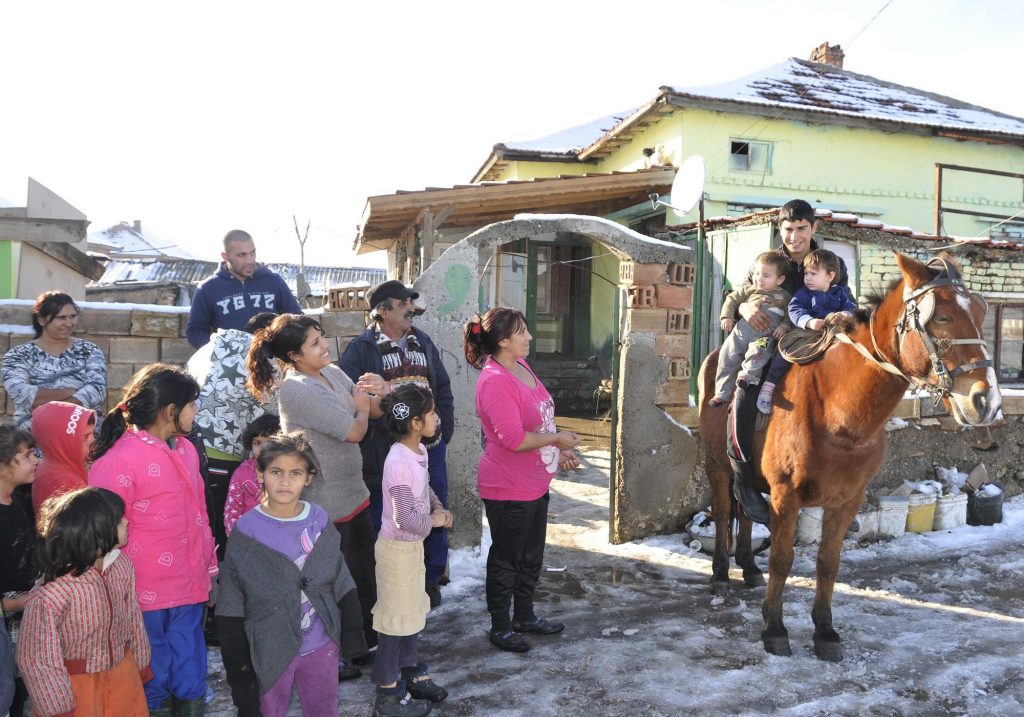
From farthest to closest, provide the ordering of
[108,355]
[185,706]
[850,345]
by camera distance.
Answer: [108,355]
[850,345]
[185,706]

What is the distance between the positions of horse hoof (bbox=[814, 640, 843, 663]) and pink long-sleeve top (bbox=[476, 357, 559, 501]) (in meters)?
1.75

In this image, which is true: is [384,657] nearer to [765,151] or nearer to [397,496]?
[397,496]

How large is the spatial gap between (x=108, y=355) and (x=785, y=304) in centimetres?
482

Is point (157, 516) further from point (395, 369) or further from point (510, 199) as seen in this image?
point (510, 199)

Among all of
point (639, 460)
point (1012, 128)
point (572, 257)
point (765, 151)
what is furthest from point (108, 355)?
point (1012, 128)

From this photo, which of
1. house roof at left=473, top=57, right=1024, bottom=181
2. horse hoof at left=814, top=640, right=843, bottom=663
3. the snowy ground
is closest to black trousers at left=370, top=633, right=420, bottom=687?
the snowy ground

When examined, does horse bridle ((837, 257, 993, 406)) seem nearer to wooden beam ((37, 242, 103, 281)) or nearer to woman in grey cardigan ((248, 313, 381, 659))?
woman in grey cardigan ((248, 313, 381, 659))

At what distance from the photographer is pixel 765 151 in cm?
1337

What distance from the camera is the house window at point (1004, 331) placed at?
10.9 m

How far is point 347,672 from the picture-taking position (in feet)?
12.6

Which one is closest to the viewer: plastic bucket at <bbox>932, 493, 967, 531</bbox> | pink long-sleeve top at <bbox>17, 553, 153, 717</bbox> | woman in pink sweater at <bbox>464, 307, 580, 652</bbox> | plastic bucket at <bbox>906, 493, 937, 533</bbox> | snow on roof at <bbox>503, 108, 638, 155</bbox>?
pink long-sleeve top at <bbox>17, 553, 153, 717</bbox>

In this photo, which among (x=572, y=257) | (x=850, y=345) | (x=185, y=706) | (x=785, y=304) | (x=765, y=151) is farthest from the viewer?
(x=572, y=257)

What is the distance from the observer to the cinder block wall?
17.5 ft

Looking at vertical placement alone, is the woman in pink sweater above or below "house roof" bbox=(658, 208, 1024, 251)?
below
